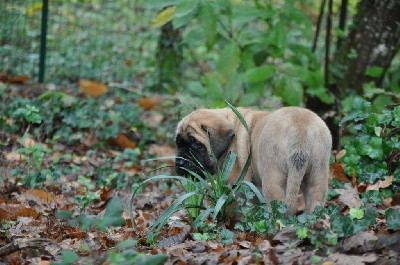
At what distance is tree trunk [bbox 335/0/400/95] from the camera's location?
915 cm

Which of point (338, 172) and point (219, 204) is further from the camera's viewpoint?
point (338, 172)

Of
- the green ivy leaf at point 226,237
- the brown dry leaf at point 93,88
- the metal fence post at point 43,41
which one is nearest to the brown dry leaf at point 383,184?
the green ivy leaf at point 226,237

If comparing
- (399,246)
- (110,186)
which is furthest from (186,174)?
(399,246)

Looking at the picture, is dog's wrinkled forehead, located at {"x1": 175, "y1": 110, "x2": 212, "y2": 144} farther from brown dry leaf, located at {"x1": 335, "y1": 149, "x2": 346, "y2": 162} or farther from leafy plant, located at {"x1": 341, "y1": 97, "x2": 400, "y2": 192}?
brown dry leaf, located at {"x1": 335, "y1": 149, "x2": 346, "y2": 162}

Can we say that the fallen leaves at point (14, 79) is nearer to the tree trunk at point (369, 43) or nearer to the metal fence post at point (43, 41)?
the metal fence post at point (43, 41)

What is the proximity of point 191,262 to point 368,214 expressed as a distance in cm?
124

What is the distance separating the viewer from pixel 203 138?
22.1 feet

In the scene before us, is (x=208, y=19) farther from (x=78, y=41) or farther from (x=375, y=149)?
(x=78, y=41)

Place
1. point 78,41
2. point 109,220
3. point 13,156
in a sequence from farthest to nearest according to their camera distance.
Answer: point 78,41, point 13,156, point 109,220

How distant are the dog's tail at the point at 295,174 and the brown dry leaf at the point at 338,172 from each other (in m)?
1.54

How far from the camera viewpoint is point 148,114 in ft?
36.1

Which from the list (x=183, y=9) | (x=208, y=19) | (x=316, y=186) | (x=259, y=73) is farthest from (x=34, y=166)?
(x=316, y=186)

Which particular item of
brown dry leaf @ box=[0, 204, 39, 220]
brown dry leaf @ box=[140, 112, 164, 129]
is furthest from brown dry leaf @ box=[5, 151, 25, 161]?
brown dry leaf @ box=[140, 112, 164, 129]

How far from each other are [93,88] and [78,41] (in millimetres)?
2099
